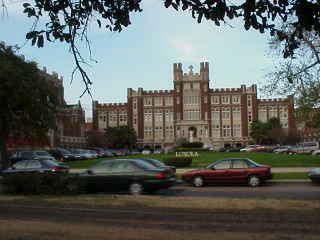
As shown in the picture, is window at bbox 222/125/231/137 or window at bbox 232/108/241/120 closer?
window at bbox 222/125/231/137

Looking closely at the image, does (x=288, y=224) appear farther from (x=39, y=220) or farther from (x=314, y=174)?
(x=314, y=174)

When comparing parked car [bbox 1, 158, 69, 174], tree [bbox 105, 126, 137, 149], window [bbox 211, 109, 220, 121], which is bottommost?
parked car [bbox 1, 158, 69, 174]

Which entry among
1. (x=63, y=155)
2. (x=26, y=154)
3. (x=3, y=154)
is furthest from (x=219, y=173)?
(x=63, y=155)

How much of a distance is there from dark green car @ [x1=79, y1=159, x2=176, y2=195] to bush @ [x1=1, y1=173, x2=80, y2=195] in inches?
27.1

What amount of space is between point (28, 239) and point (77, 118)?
9227 cm

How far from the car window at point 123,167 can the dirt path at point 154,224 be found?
454cm

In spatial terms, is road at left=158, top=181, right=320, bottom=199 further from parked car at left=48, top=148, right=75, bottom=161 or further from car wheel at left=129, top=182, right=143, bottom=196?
parked car at left=48, top=148, right=75, bottom=161

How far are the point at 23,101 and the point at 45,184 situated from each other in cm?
1803

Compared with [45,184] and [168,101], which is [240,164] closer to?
[45,184]

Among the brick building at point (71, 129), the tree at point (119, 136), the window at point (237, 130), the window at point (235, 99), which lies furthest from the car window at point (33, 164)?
the window at point (235, 99)

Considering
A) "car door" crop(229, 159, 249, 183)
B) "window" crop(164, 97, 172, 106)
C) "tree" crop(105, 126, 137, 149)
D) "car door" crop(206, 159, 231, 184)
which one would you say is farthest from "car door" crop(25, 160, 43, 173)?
"window" crop(164, 97, 172, 106)

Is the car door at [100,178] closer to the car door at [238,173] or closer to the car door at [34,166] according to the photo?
the car door at [34,166]

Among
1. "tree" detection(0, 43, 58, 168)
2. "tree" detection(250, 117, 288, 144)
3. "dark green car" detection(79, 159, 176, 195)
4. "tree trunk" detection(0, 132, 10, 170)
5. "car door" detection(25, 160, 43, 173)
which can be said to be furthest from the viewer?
"tree" detection(250, 117, 288, 144)

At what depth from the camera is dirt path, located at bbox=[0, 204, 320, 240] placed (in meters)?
7.26
